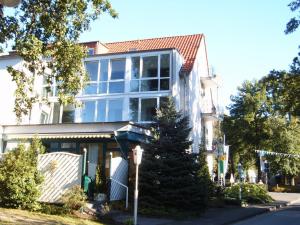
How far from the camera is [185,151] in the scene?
69.1 ft

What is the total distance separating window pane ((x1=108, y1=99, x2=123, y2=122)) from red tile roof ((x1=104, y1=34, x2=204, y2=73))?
5.62 meters

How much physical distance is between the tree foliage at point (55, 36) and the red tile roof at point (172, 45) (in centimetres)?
1769

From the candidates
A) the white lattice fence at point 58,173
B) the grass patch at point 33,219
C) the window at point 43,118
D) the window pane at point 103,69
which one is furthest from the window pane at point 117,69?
the grass patch at point 33,219

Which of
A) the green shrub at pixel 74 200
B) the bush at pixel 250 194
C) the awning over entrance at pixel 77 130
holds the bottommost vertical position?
the green shrub at pixel 74 200

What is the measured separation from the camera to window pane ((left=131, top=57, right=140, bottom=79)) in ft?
98.6

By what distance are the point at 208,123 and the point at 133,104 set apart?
11428 millimetres

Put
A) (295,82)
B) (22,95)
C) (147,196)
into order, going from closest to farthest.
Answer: (22,95) < (147,196) < (295,82)

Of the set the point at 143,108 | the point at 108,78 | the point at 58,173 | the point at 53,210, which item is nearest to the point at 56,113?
the point at 108,78

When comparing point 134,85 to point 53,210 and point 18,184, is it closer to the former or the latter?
point 18,184

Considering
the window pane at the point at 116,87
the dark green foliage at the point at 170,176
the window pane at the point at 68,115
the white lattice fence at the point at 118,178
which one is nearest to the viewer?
the white lattice fence at the point at 118,178

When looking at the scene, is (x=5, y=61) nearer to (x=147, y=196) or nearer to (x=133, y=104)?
(x=133, y=104)

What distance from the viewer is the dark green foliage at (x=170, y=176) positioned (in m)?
19.8

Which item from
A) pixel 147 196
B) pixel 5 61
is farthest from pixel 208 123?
pixel 147 196

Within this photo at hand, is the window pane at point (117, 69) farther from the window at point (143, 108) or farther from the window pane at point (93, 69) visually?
the window at point (143, 108)
